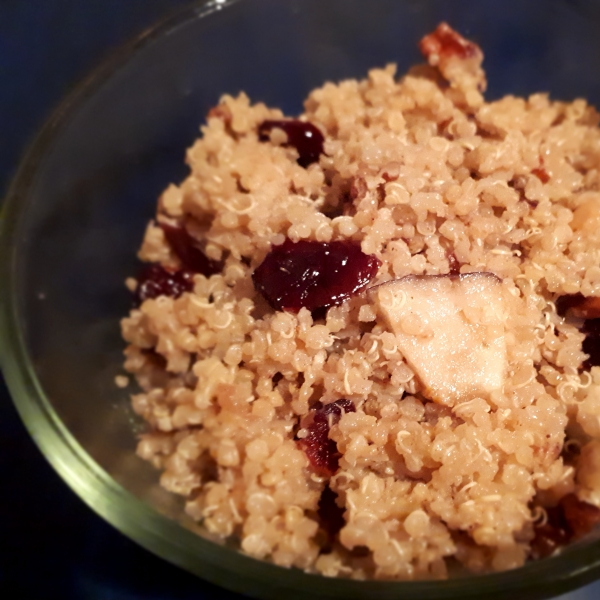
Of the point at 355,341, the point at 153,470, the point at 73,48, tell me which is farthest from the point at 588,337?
Result: the point at 73,48

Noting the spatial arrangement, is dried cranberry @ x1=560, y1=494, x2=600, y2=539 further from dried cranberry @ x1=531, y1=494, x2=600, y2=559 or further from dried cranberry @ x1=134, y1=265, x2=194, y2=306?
dried cranberry @ x1=134, y1=265, x2=194, y2=306

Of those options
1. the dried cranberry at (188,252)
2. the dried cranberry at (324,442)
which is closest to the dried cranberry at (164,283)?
the dried cranberry at (188,252)

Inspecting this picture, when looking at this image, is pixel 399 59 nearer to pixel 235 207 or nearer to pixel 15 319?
pixel 235 207

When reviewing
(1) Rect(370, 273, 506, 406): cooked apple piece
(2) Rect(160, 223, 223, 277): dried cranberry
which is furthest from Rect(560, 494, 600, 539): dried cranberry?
(2) Rect(160, 223, 223, 277): dried cranberry

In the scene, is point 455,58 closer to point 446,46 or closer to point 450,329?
point 446,46

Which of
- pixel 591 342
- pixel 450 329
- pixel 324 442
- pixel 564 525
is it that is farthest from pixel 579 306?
pixel 324 442

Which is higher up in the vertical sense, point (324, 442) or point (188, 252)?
point (188, 252)

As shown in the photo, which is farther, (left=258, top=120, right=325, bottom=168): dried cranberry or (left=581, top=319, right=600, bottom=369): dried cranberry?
(left=258, top=120, right=325, bottom=168): dried cranberry
